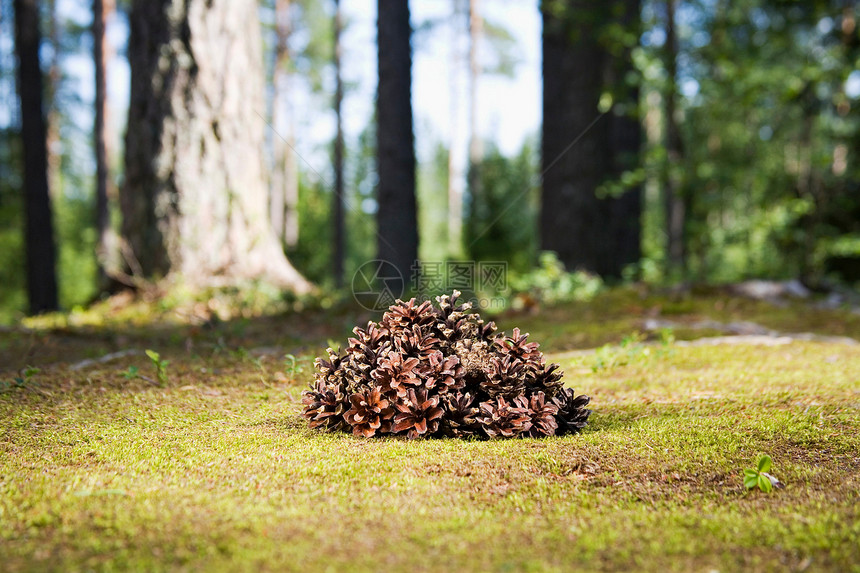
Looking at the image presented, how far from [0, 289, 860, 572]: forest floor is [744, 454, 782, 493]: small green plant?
0.11 ft

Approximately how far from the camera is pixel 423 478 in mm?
2303

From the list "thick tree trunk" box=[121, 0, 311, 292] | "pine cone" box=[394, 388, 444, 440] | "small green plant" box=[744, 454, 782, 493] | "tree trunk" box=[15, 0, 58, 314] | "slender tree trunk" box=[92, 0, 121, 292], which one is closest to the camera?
"small green plant" box=[744, 454, 782, 493]

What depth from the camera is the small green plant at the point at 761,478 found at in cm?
219

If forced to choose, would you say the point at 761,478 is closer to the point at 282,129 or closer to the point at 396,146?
the point at 396,146

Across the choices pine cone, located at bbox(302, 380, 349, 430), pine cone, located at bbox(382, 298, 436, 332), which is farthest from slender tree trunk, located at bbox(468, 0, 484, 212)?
pine cone, located at bbox(302, 380, 349, 430)

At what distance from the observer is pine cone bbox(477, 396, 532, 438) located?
283 cm

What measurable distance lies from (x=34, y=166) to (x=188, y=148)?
5.98 meters

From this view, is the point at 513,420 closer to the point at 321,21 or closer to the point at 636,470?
the point at 636,470

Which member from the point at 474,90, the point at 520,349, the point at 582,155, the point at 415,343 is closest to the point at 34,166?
the point at 582,155

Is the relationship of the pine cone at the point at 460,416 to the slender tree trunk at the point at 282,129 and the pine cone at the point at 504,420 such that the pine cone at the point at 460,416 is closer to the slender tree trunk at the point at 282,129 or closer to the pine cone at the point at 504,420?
the pine cone at the point at 504,420

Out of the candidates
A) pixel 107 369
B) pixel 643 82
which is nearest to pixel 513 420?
pixel 107 369

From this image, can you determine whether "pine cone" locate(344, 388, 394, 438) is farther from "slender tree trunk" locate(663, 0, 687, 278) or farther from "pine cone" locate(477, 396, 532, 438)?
"slender tree trunk" locate(663, 0, 687, 278)

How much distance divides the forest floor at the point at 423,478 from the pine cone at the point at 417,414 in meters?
0.08

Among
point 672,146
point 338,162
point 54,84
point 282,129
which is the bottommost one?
point 672,146
